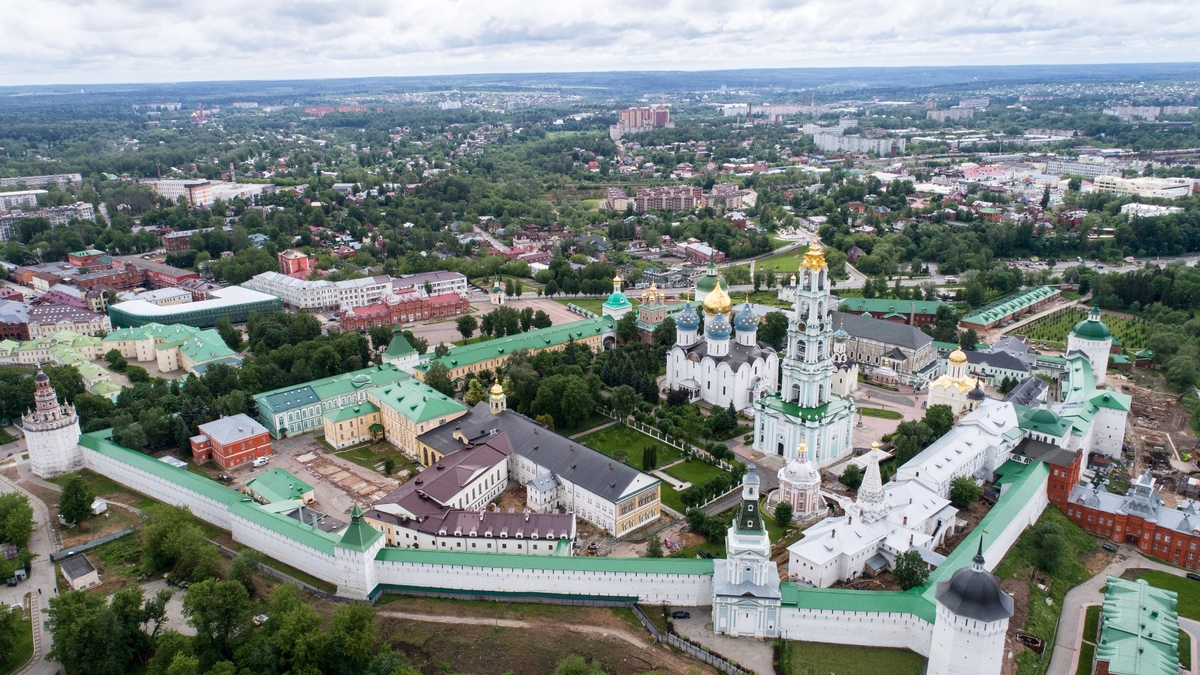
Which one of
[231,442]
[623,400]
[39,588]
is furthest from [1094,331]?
[39,588]

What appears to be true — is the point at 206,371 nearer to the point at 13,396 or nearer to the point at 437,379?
the point at 13,396

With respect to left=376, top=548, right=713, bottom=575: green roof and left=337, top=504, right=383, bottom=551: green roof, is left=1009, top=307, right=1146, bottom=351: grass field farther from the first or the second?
left=337, top=504, right=383, bottom=551: green roof

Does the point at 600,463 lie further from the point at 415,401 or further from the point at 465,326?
the point at 465,326

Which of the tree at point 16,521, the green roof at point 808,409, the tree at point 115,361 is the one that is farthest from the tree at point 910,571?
the tree at point 115,361

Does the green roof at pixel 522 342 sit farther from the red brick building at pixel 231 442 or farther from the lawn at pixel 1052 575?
the lawn at pixel 1052 575

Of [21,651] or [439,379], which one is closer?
[21,651]

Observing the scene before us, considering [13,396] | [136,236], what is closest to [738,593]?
[13,396]
